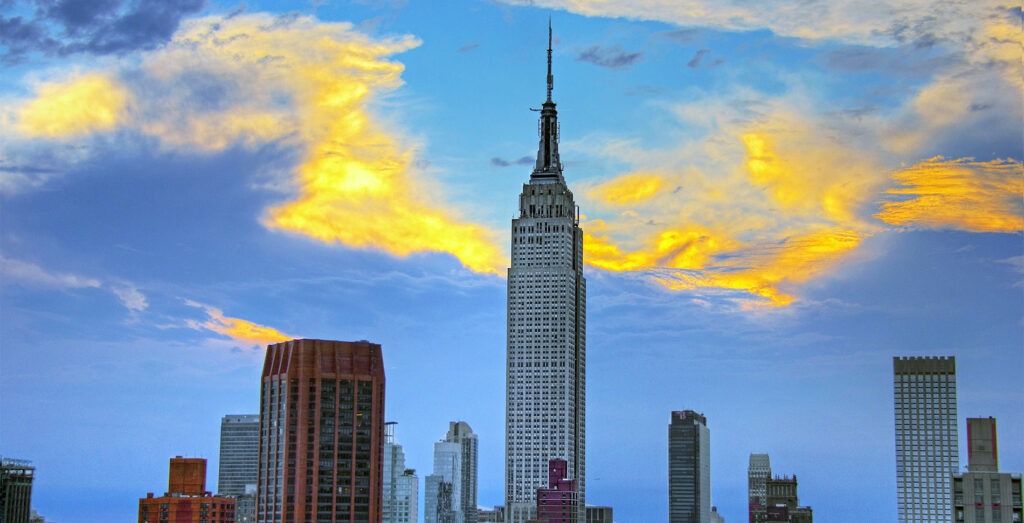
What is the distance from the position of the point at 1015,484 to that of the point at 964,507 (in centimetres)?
451

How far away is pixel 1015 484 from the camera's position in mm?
111000

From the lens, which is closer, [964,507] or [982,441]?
[964,507]

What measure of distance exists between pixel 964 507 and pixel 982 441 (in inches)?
452

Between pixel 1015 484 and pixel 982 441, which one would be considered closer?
pixel 1015 484

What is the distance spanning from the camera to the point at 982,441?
122250 millimetres

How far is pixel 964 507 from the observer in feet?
370

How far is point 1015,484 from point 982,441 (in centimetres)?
1149
